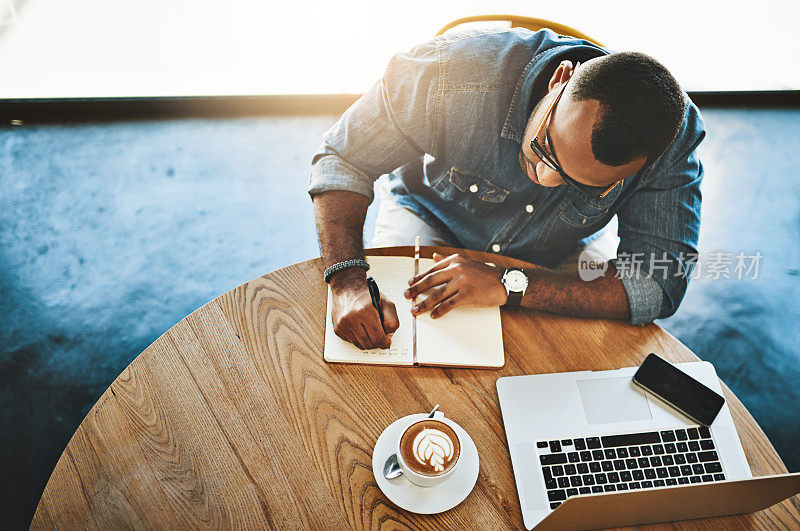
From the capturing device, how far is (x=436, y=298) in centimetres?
121

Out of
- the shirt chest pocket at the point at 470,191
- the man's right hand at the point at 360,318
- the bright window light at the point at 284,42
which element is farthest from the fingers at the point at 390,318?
the bright window light at the point at 284,42

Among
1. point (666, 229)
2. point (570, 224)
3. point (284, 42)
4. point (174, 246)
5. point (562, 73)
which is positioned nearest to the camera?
point (562, 73)

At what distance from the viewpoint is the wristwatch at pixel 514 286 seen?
1.23m

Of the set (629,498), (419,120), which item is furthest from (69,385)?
(629,498)

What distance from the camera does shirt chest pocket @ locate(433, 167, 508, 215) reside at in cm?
144

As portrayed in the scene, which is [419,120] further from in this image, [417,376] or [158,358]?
[158,358]

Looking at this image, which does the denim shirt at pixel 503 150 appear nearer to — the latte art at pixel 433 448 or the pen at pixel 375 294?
the pen at pixel 375 294

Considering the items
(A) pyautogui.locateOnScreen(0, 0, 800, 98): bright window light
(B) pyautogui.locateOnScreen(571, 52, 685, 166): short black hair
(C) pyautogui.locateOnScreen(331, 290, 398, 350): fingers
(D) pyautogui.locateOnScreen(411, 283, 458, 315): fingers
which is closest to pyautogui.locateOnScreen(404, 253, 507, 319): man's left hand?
(D) pyautogui.locateOnScreen(411, 283, 458, 315): fingers

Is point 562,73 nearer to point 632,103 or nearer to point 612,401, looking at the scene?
point 632,103

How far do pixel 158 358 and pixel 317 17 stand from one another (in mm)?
2326

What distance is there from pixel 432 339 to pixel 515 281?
24 cm

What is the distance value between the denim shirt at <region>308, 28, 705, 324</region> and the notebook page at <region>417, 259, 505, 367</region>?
34cm

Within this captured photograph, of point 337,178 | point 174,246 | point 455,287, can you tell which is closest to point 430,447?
point 455,287

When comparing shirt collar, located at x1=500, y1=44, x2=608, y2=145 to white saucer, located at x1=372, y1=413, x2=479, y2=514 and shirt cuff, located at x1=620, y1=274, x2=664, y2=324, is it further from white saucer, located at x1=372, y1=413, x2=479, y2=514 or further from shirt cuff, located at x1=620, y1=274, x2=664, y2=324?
white saucer, located at x1=372, y1=413, x2=479, y2=514
